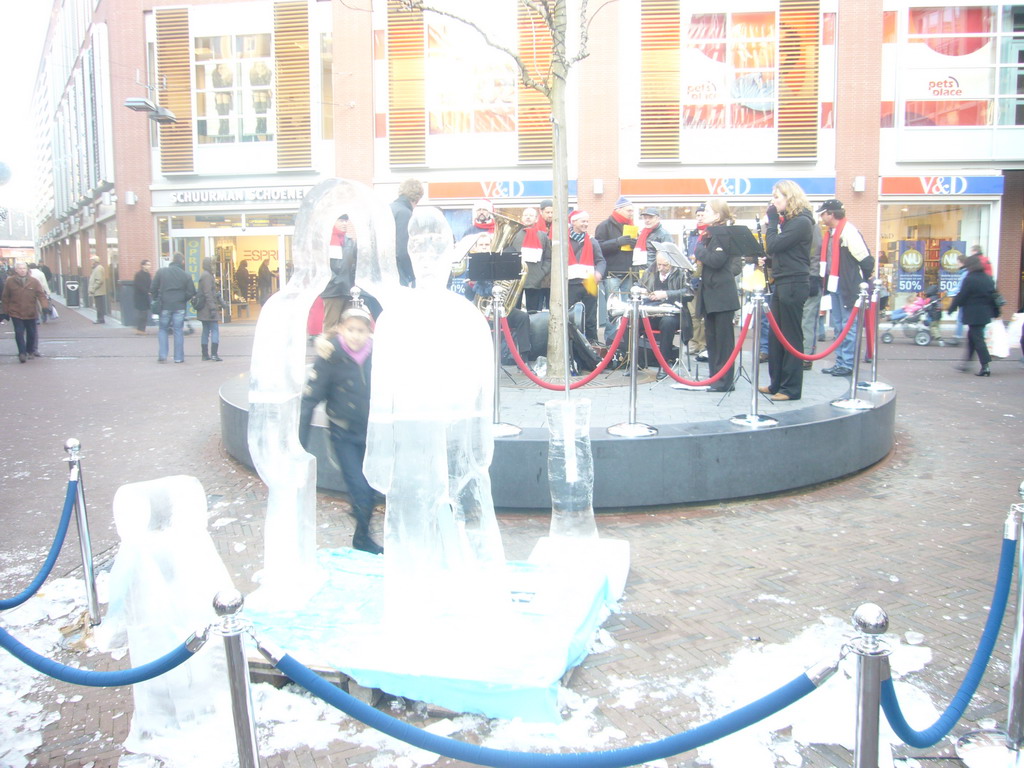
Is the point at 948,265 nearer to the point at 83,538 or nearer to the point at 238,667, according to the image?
the point at 83,538

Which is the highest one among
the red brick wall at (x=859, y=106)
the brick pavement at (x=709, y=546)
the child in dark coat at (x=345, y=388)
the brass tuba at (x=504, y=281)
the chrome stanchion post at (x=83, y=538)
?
the red brick wall at (x=859, y=106)

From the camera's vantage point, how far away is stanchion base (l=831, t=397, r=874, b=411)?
6.78 metres

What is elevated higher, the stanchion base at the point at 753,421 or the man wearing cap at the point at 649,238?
the man wearing cap at the point at 649,238

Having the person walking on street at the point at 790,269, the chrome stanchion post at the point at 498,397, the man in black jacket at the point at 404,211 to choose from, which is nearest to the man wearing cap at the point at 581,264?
the person walking on street at the point at 790,269

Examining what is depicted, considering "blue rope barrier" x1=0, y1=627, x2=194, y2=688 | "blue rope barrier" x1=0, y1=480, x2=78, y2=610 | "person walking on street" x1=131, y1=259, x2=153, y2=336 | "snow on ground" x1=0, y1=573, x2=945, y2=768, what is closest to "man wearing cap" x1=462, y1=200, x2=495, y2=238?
"blue rope barrier" x1=0, y1=480, x2=78, y2=610

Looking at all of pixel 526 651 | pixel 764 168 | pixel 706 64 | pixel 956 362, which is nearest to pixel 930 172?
pixel 764 168

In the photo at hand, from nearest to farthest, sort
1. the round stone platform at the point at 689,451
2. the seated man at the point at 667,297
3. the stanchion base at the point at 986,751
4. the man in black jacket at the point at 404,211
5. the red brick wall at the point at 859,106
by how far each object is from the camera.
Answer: the stanchion base at the point at 986,751, the round stone platform at the point at 689,451, the man in black jacket at the point at 404,211, the seated man at the point at 667,297, the red brick wall at the point at 859,106

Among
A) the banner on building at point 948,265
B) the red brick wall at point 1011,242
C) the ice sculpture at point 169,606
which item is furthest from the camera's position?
the red brick wall at point 1011,242

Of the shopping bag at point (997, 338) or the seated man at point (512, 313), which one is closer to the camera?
the seated man at point (512, 313)

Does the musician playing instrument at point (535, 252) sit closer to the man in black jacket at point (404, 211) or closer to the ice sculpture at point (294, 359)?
the man in black jacket at point (404, 211)

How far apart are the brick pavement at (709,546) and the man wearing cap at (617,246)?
359 cm

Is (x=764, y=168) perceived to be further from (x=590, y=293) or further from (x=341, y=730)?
(x=341, y=730)

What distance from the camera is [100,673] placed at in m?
2.47

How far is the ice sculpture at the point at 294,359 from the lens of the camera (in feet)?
12.3
